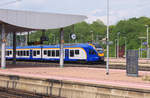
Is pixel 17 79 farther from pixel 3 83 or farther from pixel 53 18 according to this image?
pixel 53 18

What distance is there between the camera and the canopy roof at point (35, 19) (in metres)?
24.8

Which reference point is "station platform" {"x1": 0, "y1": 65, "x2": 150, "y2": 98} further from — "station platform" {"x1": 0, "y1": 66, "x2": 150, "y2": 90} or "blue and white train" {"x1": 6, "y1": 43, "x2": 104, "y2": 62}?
"blue and white train" {"x1": 6, "y1": 43, "x2": 104, "y2": 62}

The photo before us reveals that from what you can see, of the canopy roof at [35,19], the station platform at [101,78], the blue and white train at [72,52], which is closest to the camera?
the station platform at [101,78]

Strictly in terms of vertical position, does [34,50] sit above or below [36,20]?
below

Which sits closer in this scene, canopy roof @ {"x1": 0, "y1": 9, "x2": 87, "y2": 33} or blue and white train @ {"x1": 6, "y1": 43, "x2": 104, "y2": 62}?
canopy roof @ {"x1": 0, "y1": 9, "x2": 87, "y2": 33}

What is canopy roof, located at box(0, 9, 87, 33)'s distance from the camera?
2477 centimetres

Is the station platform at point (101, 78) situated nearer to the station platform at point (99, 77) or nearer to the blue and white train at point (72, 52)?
Result: the station platform at point (99, 77)

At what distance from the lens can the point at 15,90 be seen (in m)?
18.1

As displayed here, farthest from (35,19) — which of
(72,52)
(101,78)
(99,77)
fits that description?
(72,52)

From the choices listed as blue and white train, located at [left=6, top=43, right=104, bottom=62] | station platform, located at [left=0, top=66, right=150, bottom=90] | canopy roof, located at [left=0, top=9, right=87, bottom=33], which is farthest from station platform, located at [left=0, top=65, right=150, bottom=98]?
blue and white train, located at [left=6, top=43, right=104, bottom=62]

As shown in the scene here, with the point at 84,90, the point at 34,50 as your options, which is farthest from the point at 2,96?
the point at 34,50

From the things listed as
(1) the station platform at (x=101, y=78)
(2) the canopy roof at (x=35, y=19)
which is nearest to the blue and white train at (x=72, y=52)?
(2) the canopy roof at (x=35, y=19)

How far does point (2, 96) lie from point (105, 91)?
23.4 ft

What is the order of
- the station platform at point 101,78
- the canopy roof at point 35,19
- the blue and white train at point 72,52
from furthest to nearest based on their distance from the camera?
the blue and white train at point 72,52, the canopy roof at point 35,19, the station platform at point 101,78
